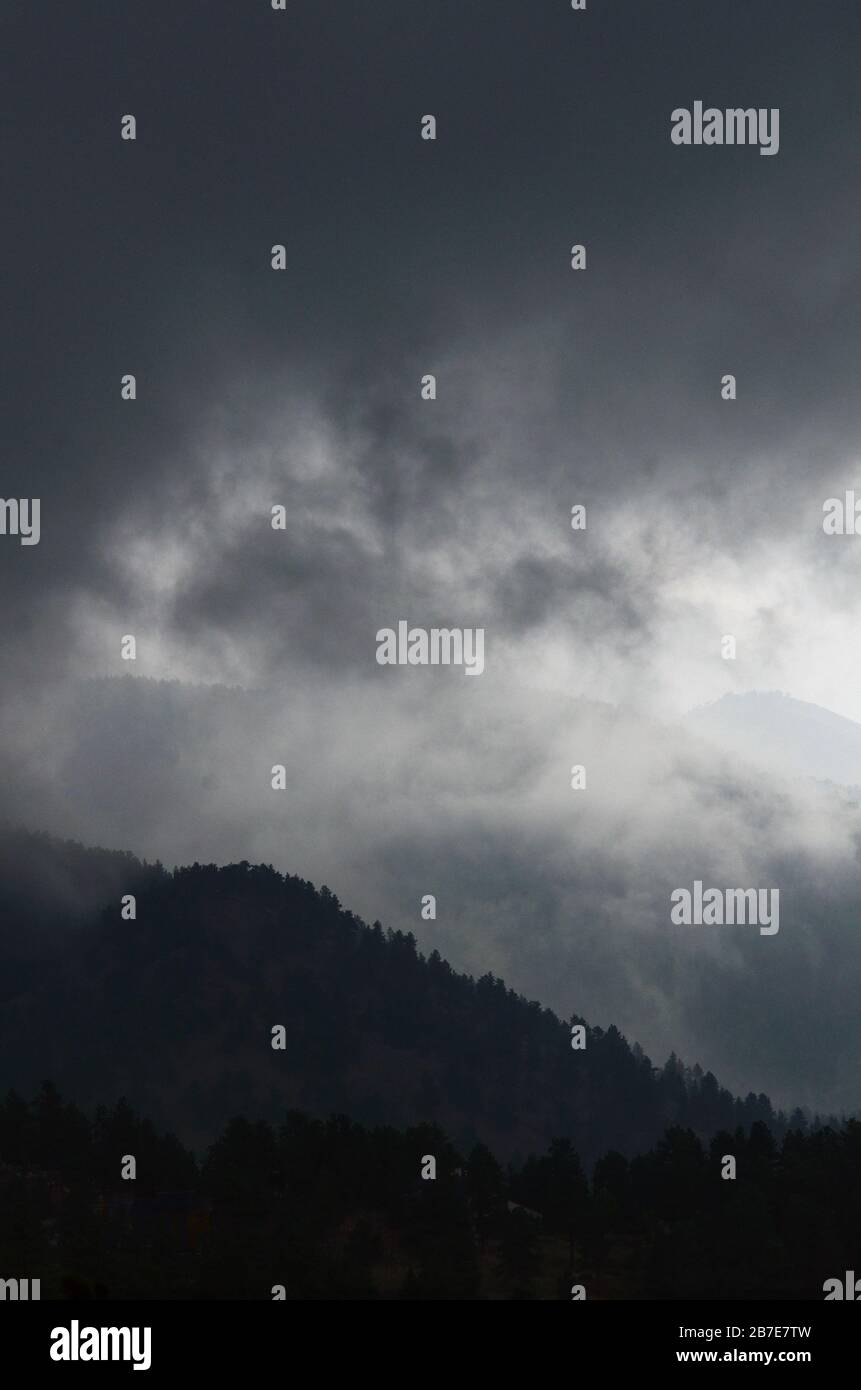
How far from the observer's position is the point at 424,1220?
487ft

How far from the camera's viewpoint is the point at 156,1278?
136 m

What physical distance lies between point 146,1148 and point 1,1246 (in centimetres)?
4770

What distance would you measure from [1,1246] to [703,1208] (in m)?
82.3

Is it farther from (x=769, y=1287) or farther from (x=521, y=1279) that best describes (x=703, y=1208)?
(x=521, y=1279)

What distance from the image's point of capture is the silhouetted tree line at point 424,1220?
5399 inches

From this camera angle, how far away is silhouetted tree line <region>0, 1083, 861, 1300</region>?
137125 mm
